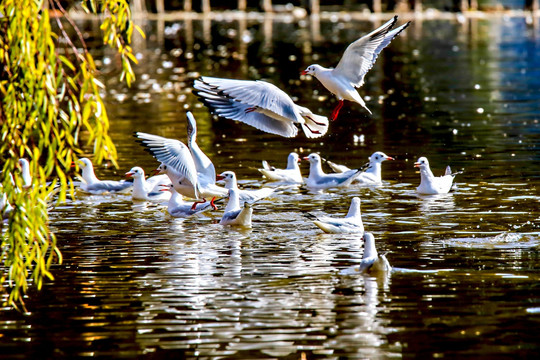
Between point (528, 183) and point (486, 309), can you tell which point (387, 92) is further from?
point (486, 309)

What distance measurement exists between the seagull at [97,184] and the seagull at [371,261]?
5907 millimetres

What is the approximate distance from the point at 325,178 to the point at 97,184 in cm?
325

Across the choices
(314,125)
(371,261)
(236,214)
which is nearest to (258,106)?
(314,125)

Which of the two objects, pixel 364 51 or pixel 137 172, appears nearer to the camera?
pixel 364 51

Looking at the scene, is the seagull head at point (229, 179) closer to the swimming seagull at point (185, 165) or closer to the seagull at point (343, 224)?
the swimming seagull at point (185, 165)

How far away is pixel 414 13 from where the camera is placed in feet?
223

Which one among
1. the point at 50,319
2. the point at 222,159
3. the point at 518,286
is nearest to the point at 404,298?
the point at 518,286

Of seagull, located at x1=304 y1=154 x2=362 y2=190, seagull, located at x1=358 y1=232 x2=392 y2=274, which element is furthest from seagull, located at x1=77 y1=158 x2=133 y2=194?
seagull, located at x1=358 y1=232 x2=392 y2=274

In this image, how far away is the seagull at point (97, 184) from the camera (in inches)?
604

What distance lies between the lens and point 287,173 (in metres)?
16.0

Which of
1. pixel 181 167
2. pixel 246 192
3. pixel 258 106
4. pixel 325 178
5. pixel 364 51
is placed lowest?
pixel 325 178

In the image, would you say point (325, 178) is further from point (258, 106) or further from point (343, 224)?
point (343, 224)

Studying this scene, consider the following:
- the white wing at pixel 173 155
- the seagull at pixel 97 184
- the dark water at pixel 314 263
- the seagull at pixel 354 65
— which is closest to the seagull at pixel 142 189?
the dark water at pixel 314 263

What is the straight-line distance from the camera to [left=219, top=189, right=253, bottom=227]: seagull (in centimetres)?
1258
